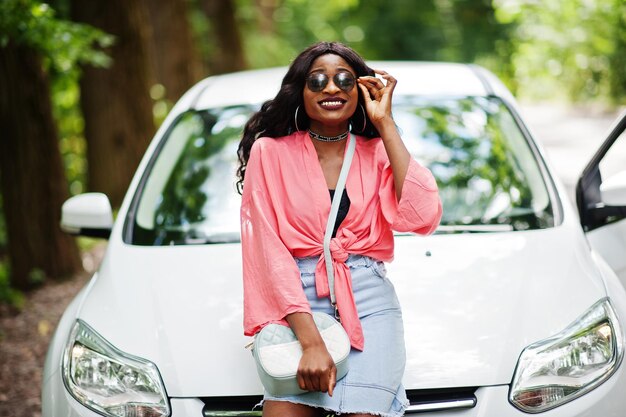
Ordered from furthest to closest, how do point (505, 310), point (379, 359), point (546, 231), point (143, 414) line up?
1. point (546, 231)
2. point (505, 310)
3. point (143, 414)
4. point (379, 359)

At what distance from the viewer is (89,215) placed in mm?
3672

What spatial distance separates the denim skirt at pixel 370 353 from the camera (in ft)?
7.59

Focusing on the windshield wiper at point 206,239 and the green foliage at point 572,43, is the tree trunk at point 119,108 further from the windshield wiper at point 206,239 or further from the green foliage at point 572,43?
the green foliage at point 572,43

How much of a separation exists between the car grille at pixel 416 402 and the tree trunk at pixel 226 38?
13.8 meters

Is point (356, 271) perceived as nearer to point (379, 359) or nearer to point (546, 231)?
point (379, 359)

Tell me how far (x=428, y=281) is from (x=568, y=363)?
595 millimetres

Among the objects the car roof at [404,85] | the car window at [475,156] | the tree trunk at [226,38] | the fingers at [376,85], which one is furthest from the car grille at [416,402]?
the tree trunk at [226,38]

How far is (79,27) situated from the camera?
21.8 feet

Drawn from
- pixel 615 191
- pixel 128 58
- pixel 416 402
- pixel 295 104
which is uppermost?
pixel 128 58

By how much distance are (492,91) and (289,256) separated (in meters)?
2.09

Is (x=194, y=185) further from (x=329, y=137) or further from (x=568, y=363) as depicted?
(x=568, y=363)

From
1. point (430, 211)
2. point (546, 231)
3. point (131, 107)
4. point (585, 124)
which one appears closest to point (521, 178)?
point (546, 231)

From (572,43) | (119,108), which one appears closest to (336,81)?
(119,108)

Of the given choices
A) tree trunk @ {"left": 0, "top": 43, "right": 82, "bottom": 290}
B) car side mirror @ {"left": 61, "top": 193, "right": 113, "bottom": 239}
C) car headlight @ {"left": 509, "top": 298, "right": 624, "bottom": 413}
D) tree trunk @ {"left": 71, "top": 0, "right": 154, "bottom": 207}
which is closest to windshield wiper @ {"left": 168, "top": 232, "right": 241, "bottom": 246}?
car side mirror @ {"left": 61, "top": 193, "right": 113, "bottom": 239}
